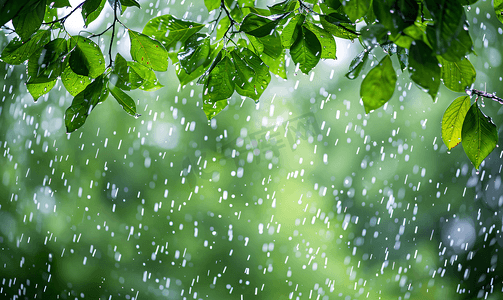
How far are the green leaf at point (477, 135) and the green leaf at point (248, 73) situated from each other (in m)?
0.17

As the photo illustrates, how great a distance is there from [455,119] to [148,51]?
0.97ft

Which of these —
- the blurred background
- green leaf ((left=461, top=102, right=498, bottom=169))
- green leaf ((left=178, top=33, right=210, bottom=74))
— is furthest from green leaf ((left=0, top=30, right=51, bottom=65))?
the blurred background

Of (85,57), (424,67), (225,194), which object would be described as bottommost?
(424,67)

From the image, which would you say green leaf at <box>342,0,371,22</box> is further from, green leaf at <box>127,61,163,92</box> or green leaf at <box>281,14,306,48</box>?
green leaf at <box>127,61,163,92</box>

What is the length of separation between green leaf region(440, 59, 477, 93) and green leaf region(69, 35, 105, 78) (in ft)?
0.97

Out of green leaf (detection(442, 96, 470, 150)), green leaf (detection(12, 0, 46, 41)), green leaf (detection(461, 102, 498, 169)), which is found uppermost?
green leaf (detection(12, 0, 46, 41))

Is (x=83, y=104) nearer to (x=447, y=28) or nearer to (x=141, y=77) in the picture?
(x=141, y=77)

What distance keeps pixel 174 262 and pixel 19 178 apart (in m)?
2.23

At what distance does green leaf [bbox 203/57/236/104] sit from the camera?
1.04 ft

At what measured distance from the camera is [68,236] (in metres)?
4.61

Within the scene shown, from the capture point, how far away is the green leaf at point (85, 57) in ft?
1.09

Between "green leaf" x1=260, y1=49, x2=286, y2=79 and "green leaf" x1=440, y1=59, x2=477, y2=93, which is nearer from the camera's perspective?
"green leaf" x1=440, y1=59, x2=477, y2=93

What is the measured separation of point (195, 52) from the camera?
1.03 feet

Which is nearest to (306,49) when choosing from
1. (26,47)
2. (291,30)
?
(291,30)
